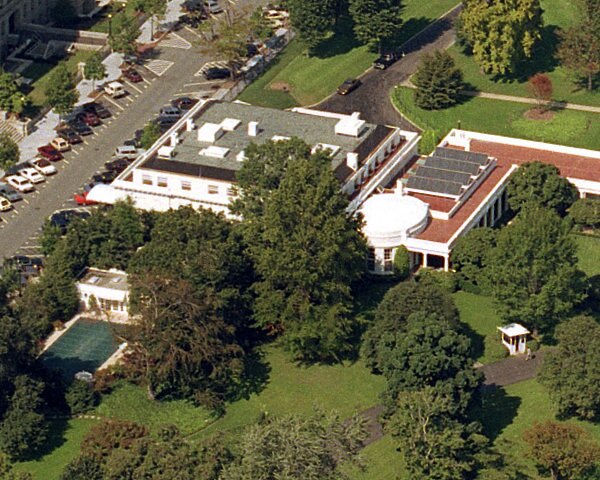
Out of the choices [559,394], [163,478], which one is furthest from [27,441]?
[559,394]

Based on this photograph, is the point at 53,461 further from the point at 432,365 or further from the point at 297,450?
the point at 432,365

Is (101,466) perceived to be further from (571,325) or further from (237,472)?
(571,325)

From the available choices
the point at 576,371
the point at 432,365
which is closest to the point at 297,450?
the point at 432,365

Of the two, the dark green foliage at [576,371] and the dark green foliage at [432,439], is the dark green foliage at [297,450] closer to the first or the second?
the dark green foliage at [432,439]

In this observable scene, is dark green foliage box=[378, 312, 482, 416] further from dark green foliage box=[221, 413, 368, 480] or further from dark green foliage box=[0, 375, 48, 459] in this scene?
dark green foliage box=[0, 375, 48, 459]

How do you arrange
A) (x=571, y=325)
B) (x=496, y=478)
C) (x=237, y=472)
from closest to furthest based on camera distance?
(x=237, y=472), (x=496, y=478), (x=571, y=325)

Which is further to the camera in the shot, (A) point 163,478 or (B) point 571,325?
(B) point 571,325

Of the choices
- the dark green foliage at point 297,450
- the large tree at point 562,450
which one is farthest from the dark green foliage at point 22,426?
the large tree at point 562,450

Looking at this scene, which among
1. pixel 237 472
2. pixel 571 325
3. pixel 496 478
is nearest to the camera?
pixel 237 472
